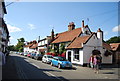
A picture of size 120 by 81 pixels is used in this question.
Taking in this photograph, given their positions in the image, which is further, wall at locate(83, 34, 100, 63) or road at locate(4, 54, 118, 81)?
wall at locate(83, 34, 100, 63)

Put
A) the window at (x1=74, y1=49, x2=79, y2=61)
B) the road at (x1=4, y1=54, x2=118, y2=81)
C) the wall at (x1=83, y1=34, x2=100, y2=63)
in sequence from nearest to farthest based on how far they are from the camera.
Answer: the road at (x1=4, y1=54, x2=118, y2=81)
the wall at (x1=83, y1=34, x2=100, y2=63)
the window at (x1=74, y1=49, x2=79, y2=61)

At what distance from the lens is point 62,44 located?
33.9 m

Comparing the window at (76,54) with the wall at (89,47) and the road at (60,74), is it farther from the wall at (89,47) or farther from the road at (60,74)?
the road at (60,74)

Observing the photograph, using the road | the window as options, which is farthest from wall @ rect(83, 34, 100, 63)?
the road

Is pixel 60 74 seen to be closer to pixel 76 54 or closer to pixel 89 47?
pixel 89 47

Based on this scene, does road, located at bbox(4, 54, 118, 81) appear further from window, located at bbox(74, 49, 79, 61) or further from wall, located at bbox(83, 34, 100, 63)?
window, located at bbox(74, 49, 79, 61)

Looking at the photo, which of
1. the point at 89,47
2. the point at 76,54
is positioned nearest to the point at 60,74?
the point at 89,47

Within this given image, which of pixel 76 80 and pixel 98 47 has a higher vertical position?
pixel 98 47

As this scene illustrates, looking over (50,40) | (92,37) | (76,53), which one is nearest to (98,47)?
(92,37)

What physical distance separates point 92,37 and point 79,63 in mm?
4528

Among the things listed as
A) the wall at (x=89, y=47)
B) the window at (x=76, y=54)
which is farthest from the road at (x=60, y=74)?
the window at (x=76, y=54)

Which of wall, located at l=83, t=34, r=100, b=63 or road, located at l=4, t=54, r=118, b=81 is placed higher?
wall, located at l=83, t=34, r=100, b=63

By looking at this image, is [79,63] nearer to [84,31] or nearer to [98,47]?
[98,47]

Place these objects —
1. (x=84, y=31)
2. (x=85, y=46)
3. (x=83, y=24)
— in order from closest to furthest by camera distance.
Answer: (x=85, y=46) → (x=84, y=31) → (x=83, y=24)
